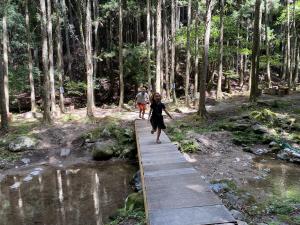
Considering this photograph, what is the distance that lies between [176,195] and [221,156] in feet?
20.2

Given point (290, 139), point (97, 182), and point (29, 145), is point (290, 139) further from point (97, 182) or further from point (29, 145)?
point (29, 145)

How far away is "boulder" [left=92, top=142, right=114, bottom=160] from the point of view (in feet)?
48.3

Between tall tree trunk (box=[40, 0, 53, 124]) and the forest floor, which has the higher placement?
tall tree trunk (box=[40, 0, 53, 124])

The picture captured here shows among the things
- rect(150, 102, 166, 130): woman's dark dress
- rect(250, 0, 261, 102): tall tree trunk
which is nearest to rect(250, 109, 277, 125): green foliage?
rect(250, 0, 261, 102): tall tree trunk

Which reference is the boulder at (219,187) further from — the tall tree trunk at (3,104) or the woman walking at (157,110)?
the tall tree trunk at (3,104)

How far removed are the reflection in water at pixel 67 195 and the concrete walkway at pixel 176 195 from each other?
164cm

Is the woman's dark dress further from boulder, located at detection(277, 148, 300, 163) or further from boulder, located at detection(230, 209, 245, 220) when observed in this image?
boulder, located at detection(230, 209, 245, 220)

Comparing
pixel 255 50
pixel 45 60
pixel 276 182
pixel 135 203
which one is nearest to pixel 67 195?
pixel 135 203

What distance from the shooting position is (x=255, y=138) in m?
14.9

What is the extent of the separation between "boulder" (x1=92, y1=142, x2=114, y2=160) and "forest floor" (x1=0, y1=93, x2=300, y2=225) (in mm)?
538

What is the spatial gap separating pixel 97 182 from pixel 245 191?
5.13m

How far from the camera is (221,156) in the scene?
1284cm

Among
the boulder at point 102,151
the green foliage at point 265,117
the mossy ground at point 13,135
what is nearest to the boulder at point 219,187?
the boulder at point 102,151

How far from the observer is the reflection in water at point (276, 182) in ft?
29.5
